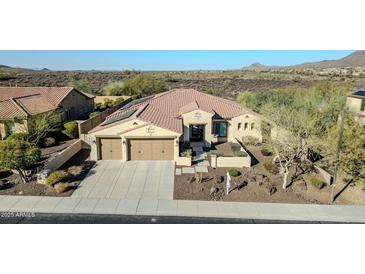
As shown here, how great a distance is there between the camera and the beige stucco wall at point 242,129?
89.0 ft

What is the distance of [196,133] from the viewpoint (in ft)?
89.8

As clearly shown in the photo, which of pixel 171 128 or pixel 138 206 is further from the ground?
pixel 171 128

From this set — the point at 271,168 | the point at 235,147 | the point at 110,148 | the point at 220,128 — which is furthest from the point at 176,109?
the point at 271,168

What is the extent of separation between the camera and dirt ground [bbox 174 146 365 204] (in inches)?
663

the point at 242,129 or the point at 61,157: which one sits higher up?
the point at 242,129

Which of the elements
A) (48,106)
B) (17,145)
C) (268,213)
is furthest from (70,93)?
(268,213)

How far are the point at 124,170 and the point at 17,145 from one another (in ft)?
23.7

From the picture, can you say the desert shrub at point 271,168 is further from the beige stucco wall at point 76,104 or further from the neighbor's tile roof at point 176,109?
the beige stucco wall at point 76,104

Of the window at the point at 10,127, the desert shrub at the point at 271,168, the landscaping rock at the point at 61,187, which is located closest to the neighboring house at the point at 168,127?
the landscaping rock at the point at 61,187

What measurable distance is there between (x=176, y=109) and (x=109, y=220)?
15942mm

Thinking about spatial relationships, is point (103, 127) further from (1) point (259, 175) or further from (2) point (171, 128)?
(1) point (259, 175)

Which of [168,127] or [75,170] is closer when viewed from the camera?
[75,170]

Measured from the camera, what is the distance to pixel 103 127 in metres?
22.3

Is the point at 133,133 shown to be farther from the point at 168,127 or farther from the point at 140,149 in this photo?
the point at 168,127
